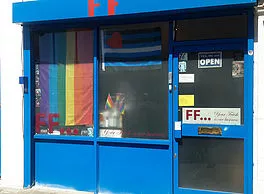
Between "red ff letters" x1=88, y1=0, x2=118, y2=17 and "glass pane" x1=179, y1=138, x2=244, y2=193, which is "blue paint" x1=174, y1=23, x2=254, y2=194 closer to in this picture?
"glass pane" x1=179, y1=138, x2=244, y2=193

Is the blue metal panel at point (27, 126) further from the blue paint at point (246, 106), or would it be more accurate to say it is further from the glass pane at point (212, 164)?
the blue paint at point (246, 106)

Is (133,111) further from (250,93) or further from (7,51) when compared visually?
(7,51)

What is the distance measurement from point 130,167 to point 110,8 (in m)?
2.26

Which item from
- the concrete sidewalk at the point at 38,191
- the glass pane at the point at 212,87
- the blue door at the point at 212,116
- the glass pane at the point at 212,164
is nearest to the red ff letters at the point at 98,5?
the blue door at the point at 212,116

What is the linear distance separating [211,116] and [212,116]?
1cm

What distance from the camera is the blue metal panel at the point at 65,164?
18.1 ft

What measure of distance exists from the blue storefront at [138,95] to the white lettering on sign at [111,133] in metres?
0.02

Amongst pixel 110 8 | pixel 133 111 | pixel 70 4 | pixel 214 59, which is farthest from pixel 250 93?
pixel 70 4

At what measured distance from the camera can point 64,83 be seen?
5.75m

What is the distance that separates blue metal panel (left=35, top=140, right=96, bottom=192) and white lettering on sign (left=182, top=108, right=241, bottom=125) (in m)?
1.54

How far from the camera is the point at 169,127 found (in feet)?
16.6

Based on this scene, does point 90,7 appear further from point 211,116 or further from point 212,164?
point 212,164

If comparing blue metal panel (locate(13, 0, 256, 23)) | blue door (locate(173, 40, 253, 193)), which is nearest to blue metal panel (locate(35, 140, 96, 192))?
blue door (locate(173, 40, 253, 193))

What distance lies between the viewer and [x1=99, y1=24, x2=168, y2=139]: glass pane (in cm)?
519
